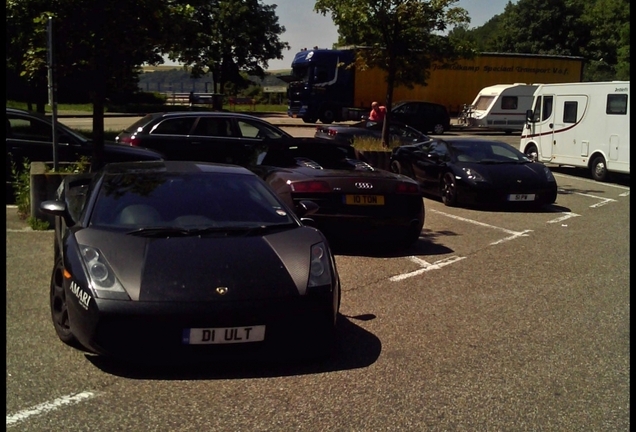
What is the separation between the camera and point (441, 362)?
5.09 metres

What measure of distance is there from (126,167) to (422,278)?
127 inches

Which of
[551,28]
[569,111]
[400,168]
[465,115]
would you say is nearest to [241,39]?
[465,115]

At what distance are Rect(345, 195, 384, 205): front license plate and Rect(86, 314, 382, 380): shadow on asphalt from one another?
11.3ft

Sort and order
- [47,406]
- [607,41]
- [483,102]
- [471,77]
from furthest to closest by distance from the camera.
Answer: [607,41] < [471,77] < [483,102] < [47,406]

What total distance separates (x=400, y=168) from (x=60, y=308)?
10911 millimetres

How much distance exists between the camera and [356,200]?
8484 millimetres

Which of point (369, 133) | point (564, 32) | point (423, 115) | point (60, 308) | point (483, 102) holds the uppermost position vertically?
point (564, 32)

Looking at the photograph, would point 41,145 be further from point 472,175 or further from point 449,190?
point 472,175

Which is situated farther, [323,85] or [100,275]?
[323,85]

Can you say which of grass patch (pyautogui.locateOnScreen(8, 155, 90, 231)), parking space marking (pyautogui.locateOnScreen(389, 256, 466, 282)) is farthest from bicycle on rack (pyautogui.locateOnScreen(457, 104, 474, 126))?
parking space marking (pyautogui.locateOnScreen(389, 256, 466, 282))

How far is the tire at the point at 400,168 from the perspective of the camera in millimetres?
14914

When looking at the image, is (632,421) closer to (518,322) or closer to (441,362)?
(441,362)

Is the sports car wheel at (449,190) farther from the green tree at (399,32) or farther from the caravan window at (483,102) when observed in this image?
the caravan window at (483,102)

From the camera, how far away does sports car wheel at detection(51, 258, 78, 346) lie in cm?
490
